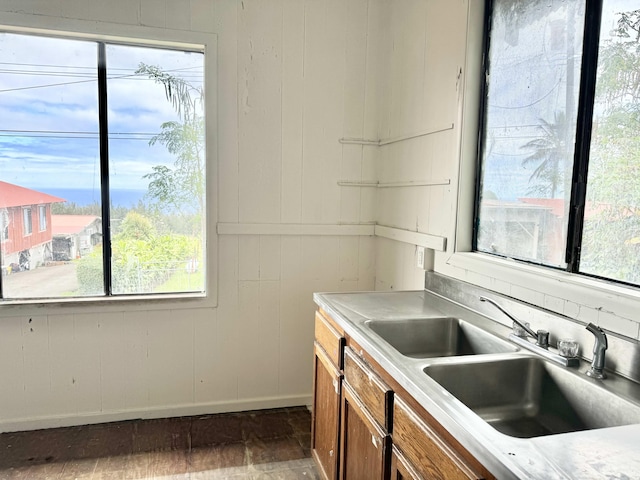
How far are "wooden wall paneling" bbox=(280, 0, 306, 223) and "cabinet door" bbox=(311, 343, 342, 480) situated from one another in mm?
1032

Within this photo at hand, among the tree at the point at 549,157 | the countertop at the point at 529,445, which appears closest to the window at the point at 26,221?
the countertop at the point at 529,445

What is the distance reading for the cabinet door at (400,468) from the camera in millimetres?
1271

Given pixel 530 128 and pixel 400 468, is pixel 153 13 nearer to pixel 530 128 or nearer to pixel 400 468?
pixel 530 128

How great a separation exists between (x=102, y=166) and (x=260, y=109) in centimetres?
98

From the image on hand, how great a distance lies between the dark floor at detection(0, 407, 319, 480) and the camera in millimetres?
2309

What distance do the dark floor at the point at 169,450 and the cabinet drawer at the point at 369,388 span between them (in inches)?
33.6

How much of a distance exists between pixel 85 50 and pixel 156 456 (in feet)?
7.41

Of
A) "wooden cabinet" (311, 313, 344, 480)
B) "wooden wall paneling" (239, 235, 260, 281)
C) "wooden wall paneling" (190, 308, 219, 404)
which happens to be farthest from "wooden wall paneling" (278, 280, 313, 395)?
"wooden cabinet" (311, 313, 344, 480)

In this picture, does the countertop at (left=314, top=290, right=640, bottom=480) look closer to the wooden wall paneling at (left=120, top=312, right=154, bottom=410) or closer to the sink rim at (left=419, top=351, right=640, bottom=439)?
the sink rim at (left=419, top=351, right=640, bottom=439)

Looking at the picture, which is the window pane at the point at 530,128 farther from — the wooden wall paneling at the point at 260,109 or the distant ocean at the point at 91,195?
the distant ocean at the point at 91,195

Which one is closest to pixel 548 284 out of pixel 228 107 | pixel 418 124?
pixel 418 124

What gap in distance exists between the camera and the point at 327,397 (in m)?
2.07

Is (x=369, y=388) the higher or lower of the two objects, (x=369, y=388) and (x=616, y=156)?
the lower

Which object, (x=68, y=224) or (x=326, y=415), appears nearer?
(x=326, y=415)
